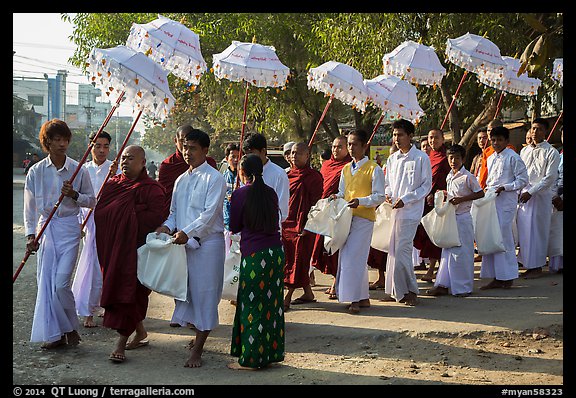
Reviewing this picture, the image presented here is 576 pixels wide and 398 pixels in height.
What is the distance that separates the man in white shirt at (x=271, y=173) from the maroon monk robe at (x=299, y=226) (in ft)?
3.00

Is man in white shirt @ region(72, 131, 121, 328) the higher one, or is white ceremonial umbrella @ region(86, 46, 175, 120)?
white ceremonial umbrella @ region(86, 46, 175, 120)

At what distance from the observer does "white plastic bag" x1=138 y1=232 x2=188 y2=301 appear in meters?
5.77

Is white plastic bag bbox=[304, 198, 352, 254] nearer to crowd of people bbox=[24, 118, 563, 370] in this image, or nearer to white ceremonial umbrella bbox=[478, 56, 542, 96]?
crowd of people bbox=[24, 118, 563, 370]

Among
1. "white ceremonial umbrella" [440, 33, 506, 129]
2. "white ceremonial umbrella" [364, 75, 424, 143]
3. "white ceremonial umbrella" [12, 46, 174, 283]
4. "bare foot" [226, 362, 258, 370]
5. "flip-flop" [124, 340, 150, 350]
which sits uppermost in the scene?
"white ceremonial umbrella" [440, 33, 506, 129]

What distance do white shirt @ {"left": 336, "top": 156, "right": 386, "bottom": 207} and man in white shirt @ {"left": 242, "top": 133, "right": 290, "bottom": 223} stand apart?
91 cm

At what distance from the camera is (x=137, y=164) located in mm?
6133

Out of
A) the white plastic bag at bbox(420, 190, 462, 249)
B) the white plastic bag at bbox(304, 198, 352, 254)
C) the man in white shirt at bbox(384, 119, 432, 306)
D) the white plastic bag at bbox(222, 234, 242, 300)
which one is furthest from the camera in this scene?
the white plastic bag at bbox(420, 190, 462, 249)

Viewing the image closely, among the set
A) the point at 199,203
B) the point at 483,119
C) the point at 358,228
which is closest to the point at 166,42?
the point at 199,203

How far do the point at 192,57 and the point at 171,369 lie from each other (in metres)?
3.42

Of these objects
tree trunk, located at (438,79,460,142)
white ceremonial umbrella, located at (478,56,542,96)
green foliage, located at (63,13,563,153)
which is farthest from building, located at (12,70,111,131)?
white ceremonial umbrella, located at (478,56,542,96)

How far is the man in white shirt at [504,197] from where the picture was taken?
30.1ft

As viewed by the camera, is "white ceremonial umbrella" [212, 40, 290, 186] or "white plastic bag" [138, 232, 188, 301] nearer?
"white plastic bag" [138, 232, 188, 301]

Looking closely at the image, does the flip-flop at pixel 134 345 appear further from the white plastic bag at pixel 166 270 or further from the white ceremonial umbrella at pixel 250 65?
the white ceremonial umbrella at pixel 250 65
